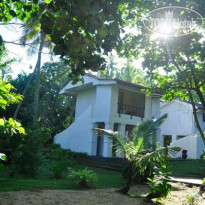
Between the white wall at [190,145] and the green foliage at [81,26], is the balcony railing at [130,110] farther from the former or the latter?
the green foliage at [81,26]

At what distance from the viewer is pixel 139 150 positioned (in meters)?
8.16

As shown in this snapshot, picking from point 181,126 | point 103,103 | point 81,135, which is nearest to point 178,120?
point 181,126

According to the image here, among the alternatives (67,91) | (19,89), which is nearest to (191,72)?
(67,91)

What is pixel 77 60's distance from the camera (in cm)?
398

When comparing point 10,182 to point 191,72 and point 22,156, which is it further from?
point 191,72

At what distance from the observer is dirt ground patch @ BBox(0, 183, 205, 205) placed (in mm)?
6391

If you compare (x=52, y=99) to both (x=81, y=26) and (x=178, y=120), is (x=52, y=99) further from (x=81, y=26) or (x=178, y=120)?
(x=81, y=26)

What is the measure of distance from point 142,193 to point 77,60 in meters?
5.98

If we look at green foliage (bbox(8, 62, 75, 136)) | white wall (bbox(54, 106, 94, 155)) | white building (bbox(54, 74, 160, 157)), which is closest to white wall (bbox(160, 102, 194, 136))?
white building (bbox(54, 74, 160, 157))

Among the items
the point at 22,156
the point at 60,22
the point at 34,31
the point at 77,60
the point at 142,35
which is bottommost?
the point at 22,156

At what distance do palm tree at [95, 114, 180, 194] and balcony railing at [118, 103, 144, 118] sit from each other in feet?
39.7

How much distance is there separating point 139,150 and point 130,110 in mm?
13612

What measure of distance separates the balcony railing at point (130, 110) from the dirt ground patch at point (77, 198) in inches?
498

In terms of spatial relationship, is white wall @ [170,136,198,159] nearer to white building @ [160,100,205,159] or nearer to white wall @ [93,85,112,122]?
white building @ [160,100,205,159]
